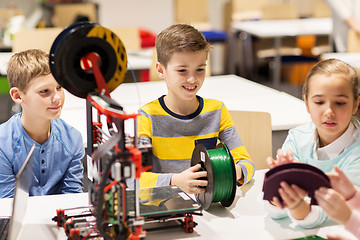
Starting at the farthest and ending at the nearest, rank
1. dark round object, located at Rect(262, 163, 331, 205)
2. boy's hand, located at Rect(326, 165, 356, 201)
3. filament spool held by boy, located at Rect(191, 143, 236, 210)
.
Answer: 1. filament spool held by boy, located at Rect(191, 143, 236, 210)
2. boy's hand, located at Rect(326, 165, 356, 201)
3. dark round object, located at Rect(262, 163, 331, 205)

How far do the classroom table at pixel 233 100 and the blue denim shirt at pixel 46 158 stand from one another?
0.47 metres

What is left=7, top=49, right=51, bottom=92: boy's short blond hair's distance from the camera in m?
1.99

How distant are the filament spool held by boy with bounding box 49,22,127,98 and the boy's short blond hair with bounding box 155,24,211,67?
55 cm

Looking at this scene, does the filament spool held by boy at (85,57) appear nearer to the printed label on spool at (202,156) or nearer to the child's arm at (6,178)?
the printed label on spool at (202,156)

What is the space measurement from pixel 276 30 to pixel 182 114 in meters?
5.15

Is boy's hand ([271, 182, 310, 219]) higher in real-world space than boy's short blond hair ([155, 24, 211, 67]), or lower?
lower

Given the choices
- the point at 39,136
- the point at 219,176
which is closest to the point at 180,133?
the point at 219,176

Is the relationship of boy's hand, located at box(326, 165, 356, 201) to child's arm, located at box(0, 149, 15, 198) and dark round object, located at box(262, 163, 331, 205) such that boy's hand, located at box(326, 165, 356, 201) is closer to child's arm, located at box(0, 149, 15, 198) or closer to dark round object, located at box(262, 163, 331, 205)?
dark round object, located at box(262, 163, 331, 205)

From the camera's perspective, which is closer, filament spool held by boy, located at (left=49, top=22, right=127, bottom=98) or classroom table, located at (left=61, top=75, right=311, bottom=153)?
filament spool held by boy, located at (left=49, top=22, right=127, bottom=98)

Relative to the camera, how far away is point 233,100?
3.27 m

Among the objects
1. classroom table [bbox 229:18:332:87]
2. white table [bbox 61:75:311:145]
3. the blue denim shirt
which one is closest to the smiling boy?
the blue denim shirt

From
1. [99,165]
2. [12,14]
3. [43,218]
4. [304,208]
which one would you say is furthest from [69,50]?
[12,14]

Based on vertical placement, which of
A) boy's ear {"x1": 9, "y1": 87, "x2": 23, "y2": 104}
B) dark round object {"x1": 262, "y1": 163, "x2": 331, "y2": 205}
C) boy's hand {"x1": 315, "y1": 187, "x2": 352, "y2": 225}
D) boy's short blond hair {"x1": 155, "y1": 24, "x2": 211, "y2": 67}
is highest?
boy's short blond hair {"x1": 155, "y1": 24, "x2": 211, "y2": 67}

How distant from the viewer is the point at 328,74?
5.36 ft
